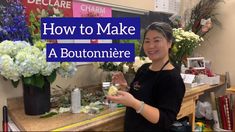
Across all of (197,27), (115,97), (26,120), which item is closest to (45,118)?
(26,120)

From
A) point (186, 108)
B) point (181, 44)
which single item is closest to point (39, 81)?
point (186, 108)

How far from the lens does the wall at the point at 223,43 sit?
279 centimetres

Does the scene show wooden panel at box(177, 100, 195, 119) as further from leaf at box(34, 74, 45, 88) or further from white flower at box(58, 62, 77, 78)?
leaf at box(34, 74, 45, 88)

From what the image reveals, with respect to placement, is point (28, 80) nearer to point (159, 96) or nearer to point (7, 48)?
point (7, 48)

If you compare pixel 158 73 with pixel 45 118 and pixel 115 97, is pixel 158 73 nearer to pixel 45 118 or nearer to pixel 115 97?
pixel 115 97

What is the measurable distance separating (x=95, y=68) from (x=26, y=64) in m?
0.76

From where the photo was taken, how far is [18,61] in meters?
1.20

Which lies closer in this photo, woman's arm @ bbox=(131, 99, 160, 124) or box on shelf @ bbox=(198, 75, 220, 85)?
woman's arm @ bbox=(131, 99, 160, 124)

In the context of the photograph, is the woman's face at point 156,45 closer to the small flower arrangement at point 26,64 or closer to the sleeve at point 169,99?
the sleeve at point 169,99

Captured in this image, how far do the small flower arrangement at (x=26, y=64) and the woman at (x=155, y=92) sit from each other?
37 cm

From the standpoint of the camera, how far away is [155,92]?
1.27 m

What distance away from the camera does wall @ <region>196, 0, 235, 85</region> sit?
9.16ft

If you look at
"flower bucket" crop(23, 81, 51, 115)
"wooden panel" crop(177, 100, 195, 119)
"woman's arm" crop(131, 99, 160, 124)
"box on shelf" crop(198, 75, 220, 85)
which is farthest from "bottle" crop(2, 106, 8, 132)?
"box on shelf" crop(198, 75, 220, 85)

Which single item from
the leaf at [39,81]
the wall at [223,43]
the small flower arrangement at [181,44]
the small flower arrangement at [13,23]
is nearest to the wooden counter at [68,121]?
the leaf at [39,81]
